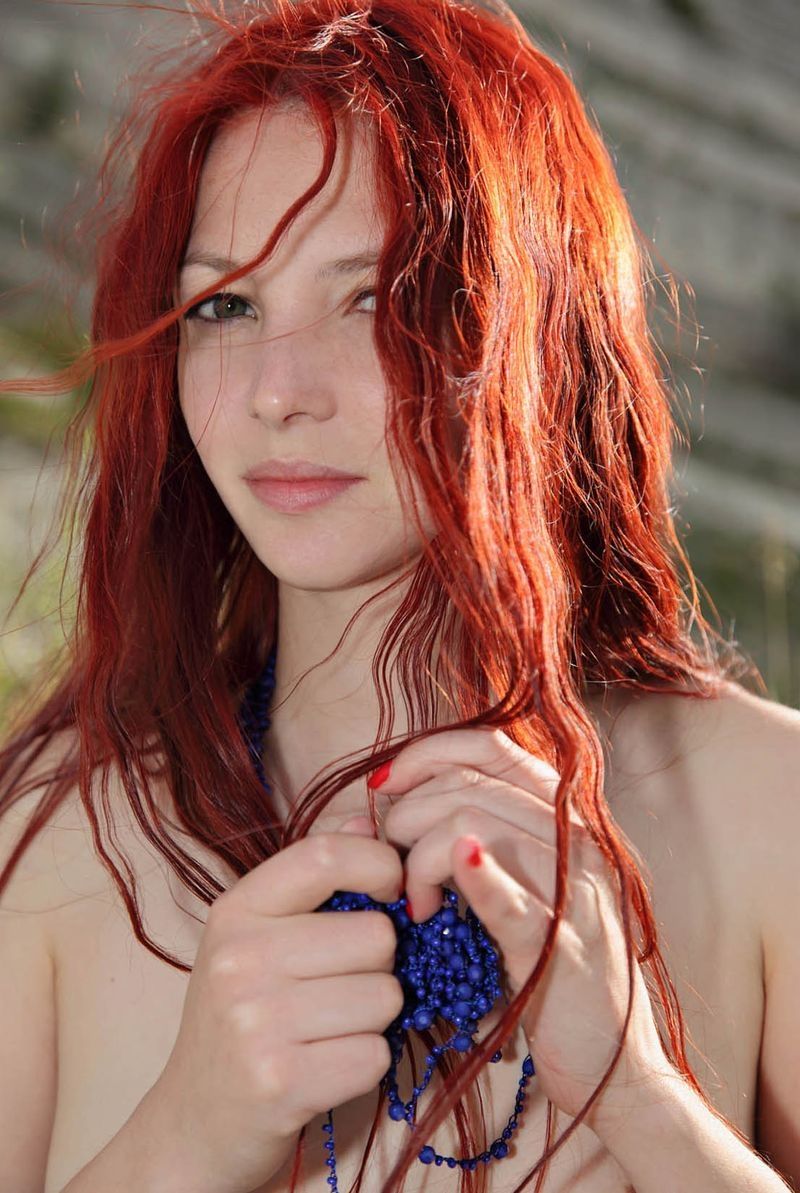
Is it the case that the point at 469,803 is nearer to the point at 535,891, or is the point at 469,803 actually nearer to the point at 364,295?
the point at 535,891

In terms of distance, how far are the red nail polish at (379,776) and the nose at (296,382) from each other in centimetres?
28

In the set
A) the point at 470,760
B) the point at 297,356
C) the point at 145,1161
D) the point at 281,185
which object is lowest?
the point at 145,1161

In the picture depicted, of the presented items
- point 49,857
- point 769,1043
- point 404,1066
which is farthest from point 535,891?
point 49,857

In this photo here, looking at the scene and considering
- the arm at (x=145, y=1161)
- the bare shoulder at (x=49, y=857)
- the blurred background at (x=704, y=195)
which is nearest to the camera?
the arm at (x=145, y=1161)

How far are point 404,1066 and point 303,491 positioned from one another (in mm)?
480

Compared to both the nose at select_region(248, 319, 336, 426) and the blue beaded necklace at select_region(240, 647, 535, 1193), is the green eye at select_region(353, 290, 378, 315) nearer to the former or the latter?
the nose at select_region(248, 319, 336, 426)

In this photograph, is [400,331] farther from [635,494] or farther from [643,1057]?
[643,1057]

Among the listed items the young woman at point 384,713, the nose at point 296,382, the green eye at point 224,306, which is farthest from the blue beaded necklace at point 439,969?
the green eye at point 224,306

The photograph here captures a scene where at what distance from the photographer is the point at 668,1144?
93 cm

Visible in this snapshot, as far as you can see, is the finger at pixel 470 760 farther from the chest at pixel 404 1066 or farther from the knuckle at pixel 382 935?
the chest at pixel 404 1066

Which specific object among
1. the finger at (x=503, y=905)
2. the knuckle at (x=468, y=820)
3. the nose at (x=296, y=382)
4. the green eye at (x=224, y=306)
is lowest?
the finger at (x=503, y=905)

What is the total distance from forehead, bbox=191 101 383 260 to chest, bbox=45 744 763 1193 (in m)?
0.56

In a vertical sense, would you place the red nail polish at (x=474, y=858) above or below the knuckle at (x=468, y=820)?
below

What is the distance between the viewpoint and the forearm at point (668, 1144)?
3.01 feet
